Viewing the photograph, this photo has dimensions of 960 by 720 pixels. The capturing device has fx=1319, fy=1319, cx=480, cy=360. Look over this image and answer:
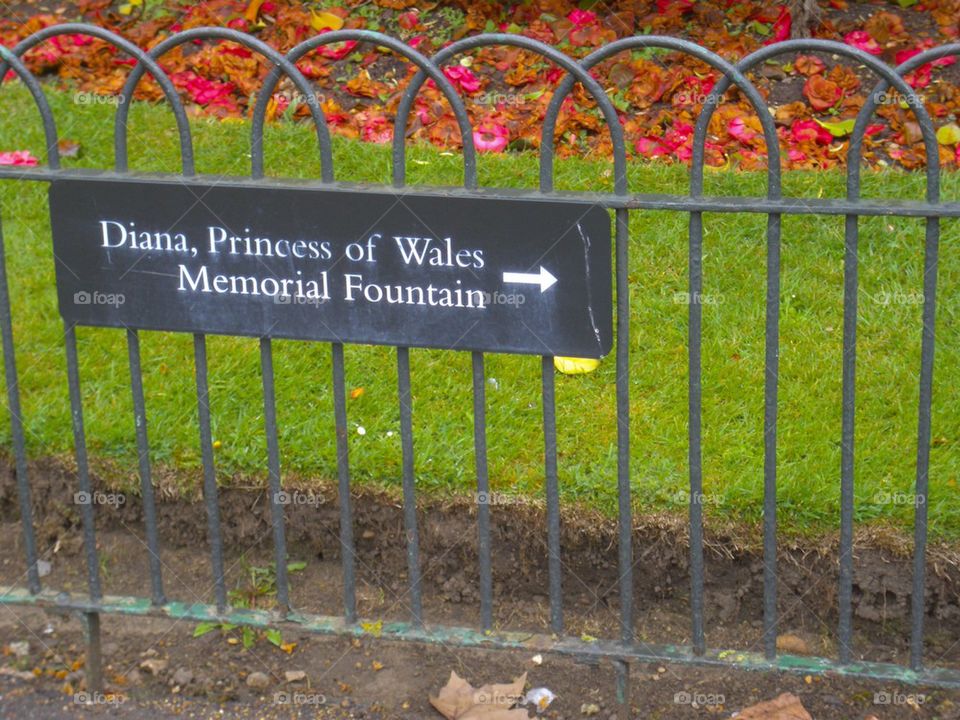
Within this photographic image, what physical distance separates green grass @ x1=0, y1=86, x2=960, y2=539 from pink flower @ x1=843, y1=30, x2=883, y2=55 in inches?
43.1

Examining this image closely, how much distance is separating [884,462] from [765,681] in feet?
2.39

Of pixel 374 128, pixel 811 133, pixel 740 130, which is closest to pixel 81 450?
pixel 374 128

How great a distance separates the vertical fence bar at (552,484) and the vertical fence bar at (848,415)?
2.08 ft

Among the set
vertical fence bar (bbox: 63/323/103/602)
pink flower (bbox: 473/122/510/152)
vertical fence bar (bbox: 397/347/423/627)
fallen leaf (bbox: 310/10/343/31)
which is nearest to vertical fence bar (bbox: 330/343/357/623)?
vertical fence bar (bbox: 397/347/423/627)

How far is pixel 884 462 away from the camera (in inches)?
146

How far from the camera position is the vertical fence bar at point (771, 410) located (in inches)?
110

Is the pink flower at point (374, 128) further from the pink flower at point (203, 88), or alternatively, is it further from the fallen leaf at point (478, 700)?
the fallen leaf at point (478, 700)

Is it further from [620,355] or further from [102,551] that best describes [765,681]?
[102,551]

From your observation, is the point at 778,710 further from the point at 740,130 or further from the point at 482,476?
the point at 740,130

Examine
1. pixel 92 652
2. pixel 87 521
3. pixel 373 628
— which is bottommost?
pixel 92 652

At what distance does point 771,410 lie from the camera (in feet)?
9.50

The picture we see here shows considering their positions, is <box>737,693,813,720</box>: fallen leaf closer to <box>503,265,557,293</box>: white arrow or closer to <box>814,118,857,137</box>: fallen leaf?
<box>503,265,557,293</box>: white arrow

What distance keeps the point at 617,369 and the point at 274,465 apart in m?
0.86

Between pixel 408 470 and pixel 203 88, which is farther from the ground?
pixel 203 88
